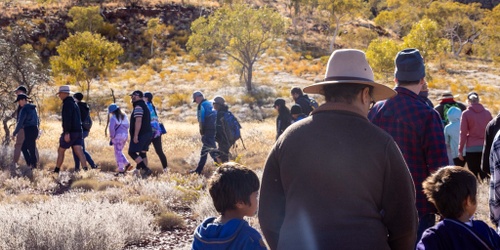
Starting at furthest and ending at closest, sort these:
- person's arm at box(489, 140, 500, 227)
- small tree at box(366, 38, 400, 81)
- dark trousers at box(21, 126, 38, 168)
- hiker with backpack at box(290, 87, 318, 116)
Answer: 1. small tree at box(366, 38, 400, 81)
2. dark trousers at box(21, 126, 38, 168)
3. hiker with backpack at box(290, 87, 318, 116)
4. person's arm at box(489, 140, 500, 227)

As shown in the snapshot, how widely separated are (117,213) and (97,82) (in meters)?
42.0

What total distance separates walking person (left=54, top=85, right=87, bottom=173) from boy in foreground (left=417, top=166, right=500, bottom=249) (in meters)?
9.12

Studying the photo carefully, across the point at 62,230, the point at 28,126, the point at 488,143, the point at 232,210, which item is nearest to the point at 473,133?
the point at 488,143

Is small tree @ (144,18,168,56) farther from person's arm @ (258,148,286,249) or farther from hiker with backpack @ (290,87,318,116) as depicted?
person's arm @ (258,148,286,249)

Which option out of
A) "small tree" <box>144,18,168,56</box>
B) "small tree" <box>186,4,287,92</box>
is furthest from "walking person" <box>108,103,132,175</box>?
"small tree" <box>144,18,168,56</box>

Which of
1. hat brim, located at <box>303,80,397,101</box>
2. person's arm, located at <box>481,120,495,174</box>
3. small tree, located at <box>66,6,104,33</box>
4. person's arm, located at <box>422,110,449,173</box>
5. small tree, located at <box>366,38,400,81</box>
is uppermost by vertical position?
small tree, located at <box>66,6,104,33</box>

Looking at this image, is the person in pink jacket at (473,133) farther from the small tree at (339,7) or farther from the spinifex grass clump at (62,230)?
the small tree at (339,7)

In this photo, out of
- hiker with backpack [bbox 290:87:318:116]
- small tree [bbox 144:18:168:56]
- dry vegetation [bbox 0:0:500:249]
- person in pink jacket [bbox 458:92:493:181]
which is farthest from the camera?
small tree [bbox 144:18:168:56]

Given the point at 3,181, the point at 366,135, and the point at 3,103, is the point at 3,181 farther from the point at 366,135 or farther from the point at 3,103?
the point at 366,135

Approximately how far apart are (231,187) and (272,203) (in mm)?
270

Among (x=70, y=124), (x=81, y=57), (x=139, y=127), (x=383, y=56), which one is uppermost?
(x=70, y=124)

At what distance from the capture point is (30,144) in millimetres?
12477

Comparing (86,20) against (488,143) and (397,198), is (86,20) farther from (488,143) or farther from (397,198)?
(397,198)

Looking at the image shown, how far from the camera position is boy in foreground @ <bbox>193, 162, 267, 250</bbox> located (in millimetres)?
2953
